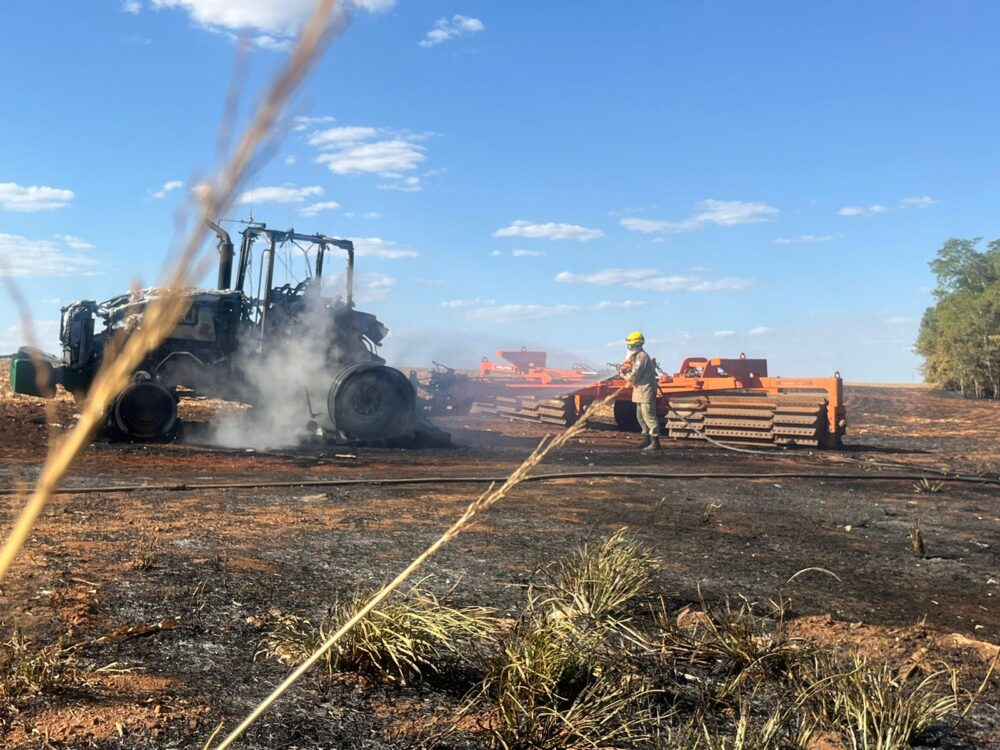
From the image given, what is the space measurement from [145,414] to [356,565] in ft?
25.3

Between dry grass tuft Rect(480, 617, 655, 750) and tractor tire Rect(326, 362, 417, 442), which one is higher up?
tractor tire Rect(326, 362, 417, 442)

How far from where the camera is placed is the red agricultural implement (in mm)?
15305

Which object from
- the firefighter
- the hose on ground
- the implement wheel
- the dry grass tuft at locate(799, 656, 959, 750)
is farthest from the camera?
the implement wheel

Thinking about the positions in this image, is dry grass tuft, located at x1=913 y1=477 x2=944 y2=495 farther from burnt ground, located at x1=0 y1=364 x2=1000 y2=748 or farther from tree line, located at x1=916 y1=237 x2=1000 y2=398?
tree line, located at x1=916 y1=237 x2=1000 y2=398

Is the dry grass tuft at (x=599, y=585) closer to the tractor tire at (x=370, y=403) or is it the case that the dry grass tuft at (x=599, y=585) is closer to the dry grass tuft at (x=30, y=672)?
the dry grass tuft at (x=30, y=672)

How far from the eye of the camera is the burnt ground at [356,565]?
2883mm

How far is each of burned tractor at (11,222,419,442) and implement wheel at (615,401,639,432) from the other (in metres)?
6.15

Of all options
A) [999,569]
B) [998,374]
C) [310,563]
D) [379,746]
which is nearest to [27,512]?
[379,746]

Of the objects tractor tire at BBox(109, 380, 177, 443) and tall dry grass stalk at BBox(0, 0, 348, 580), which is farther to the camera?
tractor tire at BBox(109, 380, 177, 443)

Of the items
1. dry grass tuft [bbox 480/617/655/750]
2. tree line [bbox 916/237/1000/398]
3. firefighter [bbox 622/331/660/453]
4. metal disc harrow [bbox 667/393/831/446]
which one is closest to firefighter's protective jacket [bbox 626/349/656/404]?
firefighter [bbox 622/331/660/453]

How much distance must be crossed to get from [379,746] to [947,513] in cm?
731

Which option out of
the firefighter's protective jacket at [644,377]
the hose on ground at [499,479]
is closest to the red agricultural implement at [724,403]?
the firefighter's protective jacket at [644,377]

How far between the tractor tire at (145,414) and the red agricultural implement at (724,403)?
6984 millimetres

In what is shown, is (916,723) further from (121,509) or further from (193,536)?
(121,509)
